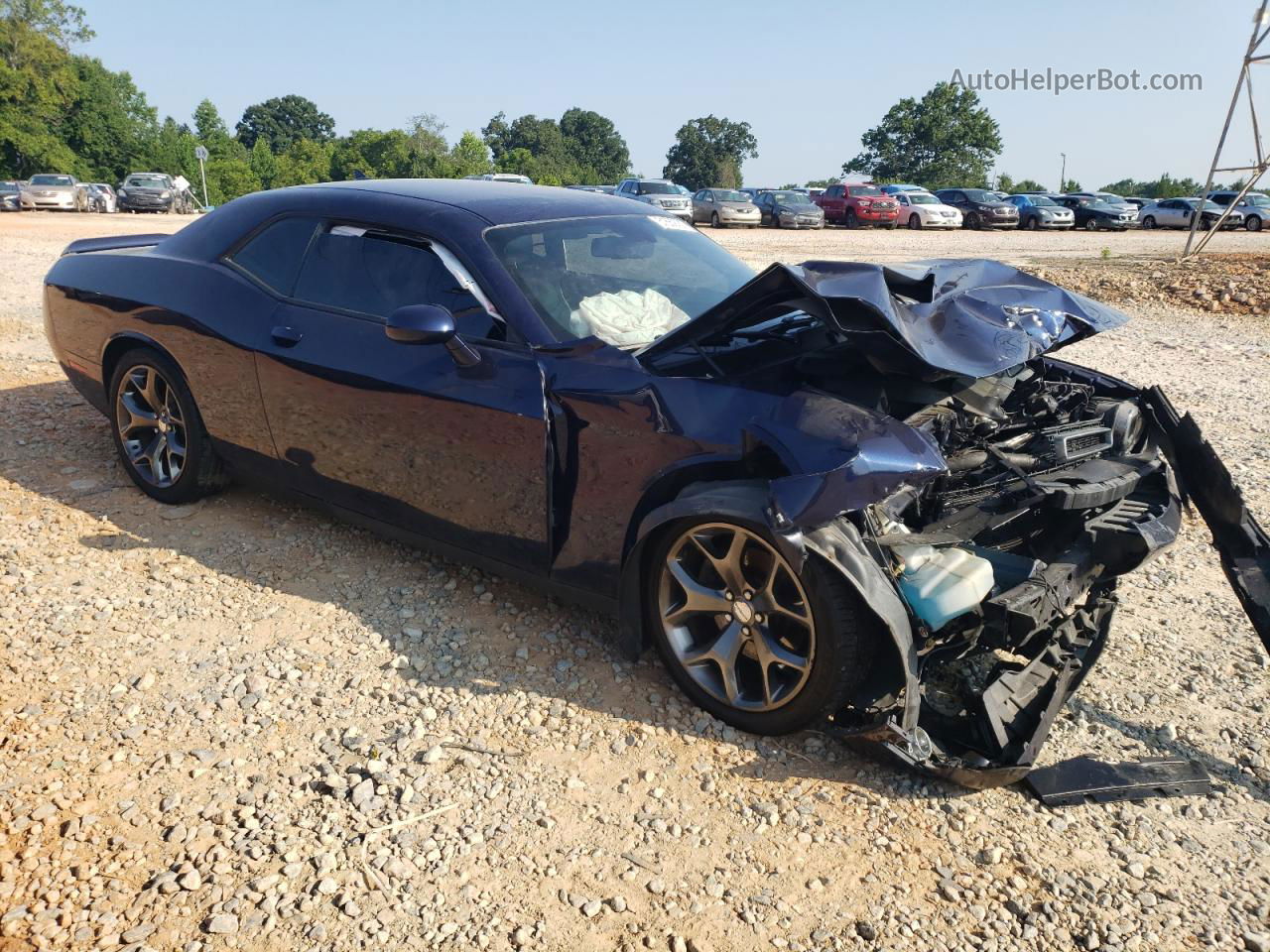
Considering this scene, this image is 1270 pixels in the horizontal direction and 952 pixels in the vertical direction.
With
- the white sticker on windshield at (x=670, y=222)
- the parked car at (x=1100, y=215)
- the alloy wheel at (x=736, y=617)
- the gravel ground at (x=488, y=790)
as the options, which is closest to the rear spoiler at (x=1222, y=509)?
the gravel ground at (x=488, y=790)

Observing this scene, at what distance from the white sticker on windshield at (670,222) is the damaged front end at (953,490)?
102 cm

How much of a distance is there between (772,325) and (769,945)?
2130mm

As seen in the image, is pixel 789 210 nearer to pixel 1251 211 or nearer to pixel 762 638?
pixel 1251 211

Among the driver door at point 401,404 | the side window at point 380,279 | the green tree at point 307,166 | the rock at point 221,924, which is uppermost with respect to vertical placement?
the green tree at point 307,166

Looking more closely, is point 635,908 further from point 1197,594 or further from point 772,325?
point 1197,594

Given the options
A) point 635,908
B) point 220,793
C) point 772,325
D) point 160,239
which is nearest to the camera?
point 635,908

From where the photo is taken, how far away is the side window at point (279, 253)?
398cm

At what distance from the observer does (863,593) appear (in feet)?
Answer: 8.39

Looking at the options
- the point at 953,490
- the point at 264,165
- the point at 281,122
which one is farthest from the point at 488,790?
the point at 281,122

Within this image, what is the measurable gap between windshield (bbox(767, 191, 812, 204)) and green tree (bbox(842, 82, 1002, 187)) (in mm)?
35869

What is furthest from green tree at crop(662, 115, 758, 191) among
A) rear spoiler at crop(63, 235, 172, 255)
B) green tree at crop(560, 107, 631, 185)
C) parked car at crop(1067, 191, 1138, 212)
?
rear spoiler at crop(63, 235, 172, 255)

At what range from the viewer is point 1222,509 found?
3.22m

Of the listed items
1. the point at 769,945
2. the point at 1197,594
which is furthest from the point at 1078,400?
the point at 769,945

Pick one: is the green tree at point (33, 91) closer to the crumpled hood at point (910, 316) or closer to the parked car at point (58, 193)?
the parked car at point (58, 193)
